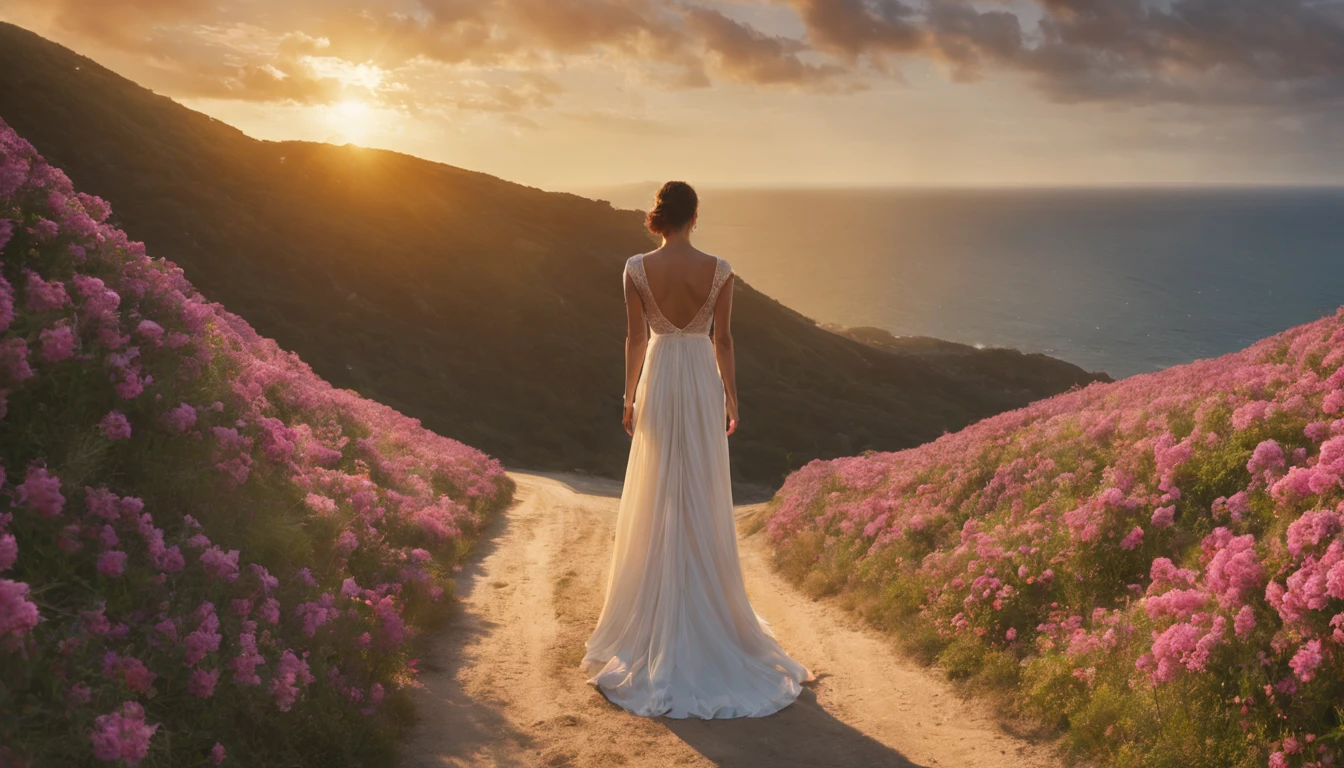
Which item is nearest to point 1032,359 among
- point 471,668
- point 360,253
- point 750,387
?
point 750,387

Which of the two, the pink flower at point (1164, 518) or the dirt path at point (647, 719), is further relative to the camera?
the pink flower at point (1164, 518)

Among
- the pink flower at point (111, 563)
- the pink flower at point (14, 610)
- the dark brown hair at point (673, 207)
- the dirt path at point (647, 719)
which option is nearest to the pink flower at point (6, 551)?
the pink flower at point (14, 610)

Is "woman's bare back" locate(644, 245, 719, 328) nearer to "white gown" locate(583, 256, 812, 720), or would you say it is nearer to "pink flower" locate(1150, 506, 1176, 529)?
"white gown" locate(583, 256, 812, 720)

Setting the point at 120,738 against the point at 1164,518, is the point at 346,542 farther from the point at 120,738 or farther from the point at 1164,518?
the point at 1164,518

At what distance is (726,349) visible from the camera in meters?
8.05

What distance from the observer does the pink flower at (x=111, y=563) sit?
5.00m

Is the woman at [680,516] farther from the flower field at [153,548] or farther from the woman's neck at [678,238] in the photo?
the flower field at [153,548]

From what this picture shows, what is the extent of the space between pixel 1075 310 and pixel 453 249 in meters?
141

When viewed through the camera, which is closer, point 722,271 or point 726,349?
point 722,271

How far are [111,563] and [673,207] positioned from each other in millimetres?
4641


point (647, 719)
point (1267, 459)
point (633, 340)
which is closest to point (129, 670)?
point (647, 719)

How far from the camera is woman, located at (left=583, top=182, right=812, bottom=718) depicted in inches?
286

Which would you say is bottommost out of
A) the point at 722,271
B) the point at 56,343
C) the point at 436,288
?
the point at 56,343

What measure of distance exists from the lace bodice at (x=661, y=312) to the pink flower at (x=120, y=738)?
15.6 ft
